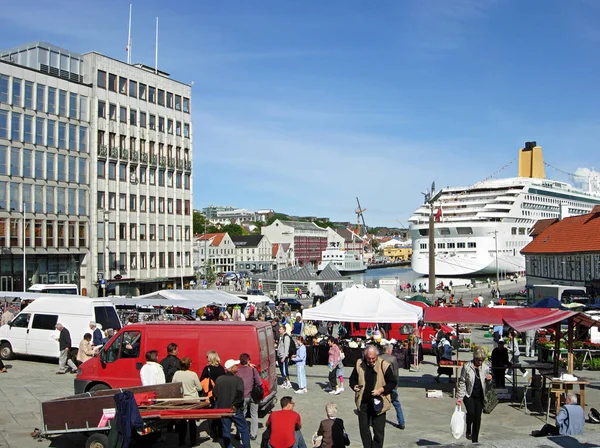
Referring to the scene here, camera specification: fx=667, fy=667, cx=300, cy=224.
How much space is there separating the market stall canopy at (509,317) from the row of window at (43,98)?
39038mm

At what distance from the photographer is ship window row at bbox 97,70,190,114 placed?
183 ft

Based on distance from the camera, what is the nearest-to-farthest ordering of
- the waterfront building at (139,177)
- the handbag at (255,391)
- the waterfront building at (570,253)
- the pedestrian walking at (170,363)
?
the handbag at (255,391)
the pedestrian walking at (170,363)
the waterfront building at (570,253)
the waterfront building at (139,177)

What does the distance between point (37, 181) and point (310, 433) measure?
42.7m

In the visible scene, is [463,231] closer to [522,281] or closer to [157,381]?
[522,281]

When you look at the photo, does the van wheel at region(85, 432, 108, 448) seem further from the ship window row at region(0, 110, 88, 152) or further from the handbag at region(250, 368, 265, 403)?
the ship window row at region(0, 110, 88, 152)

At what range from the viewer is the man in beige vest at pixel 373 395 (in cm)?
1007

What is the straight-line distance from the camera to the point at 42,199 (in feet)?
166

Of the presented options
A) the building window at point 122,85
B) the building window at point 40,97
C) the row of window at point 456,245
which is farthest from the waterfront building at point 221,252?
the building window at point 40,97

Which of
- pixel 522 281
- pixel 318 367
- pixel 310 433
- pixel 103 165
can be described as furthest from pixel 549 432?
pixel 522 281

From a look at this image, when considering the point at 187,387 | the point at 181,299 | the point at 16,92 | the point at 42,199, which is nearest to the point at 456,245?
the point at 42,199

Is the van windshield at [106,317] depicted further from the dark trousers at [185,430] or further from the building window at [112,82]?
the building window at [112,82]

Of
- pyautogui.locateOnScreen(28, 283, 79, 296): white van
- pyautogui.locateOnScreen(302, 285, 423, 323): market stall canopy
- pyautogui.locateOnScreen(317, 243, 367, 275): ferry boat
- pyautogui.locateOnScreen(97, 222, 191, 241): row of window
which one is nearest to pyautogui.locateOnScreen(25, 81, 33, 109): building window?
pyautogui.locateOnScreen(97, 222, 191, 241): row of window

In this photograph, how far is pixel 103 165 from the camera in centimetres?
5612

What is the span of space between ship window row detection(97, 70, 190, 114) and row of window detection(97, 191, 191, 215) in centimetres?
877
